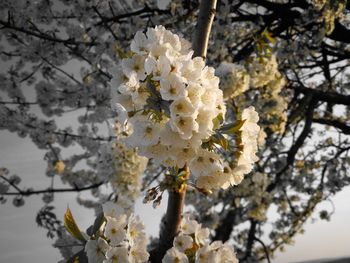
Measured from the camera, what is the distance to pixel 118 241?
5.92 ft

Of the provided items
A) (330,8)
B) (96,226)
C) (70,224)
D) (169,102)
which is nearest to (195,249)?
(96,226)

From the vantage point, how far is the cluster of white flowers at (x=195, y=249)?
1.77 meters

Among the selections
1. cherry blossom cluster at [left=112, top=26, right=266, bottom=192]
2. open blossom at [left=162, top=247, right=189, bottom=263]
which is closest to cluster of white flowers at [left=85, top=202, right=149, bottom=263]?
open blossom at [left=162, top=247, right=189, bottom=263]

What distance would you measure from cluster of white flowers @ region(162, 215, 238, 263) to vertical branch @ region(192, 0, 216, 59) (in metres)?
0.83

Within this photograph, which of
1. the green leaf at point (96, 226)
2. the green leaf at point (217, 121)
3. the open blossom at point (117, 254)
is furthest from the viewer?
the green leaf at point (96, 226)

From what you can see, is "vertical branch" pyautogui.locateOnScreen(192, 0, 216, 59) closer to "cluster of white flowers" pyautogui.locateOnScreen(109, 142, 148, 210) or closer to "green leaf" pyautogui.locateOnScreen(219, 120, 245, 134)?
"green leaf" pyautogui.locateOnScreen(219, 120, 245, 134)

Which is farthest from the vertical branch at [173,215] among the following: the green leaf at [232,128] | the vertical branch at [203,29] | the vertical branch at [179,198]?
→ the vertical branch at [203,29]

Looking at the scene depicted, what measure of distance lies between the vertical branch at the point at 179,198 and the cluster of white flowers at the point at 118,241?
106 mm

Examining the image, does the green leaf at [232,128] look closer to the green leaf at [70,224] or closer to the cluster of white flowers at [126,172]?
the green leaf at [70,224]

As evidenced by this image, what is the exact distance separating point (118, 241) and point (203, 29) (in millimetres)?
1038

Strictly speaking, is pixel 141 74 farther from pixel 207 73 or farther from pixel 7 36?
pixel 7 36

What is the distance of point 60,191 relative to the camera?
22.9 ft

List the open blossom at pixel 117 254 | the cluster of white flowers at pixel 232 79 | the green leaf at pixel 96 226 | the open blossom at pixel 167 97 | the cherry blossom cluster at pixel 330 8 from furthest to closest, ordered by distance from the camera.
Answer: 1. the cherry blossom cluster at pixel 330 8
2. the cluster of white flowers at pixel 232 79
3. the green leaf at pixel 96 226
4. the open blossom at pixel 117 254
5. the open blossom at pixel 167 97

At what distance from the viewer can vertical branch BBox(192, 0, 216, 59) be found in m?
1.82
